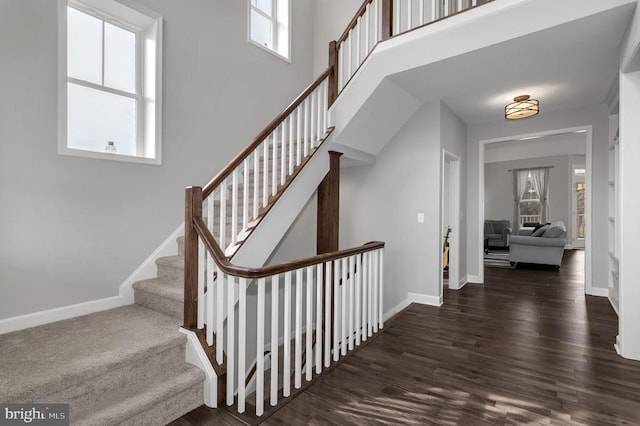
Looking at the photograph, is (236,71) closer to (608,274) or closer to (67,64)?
(67,64)

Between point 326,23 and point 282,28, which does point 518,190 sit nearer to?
point 326,23

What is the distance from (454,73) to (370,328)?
9.11ft

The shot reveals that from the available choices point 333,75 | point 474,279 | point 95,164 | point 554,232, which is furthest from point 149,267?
point 554,232

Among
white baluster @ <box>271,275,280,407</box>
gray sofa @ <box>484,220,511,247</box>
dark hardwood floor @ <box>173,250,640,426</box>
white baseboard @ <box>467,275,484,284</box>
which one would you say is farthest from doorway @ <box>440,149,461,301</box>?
gray sofa @ <box>484,220,511,247</box>

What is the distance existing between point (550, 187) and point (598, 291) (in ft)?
22.2

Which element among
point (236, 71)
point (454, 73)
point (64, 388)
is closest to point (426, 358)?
point (64, 388)

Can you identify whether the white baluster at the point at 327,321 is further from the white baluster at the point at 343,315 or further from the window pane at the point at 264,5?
the window pane at the point at 264,5

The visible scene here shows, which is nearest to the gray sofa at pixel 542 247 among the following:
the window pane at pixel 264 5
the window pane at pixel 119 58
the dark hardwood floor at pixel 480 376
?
the dark hardwood floor at pixel 480 376

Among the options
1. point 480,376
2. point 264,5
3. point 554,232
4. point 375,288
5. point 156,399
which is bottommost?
point 480,376

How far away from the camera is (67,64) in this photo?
9.23 feet

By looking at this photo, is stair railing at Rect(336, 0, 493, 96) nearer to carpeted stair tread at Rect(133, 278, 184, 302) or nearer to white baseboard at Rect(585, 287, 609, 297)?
carpeted stair tread at Rect(133, 278, 184, 302)

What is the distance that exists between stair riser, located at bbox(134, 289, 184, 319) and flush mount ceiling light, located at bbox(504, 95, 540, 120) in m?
4.35

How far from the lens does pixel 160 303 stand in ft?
9.13

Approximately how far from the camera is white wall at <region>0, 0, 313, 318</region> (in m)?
2.48
